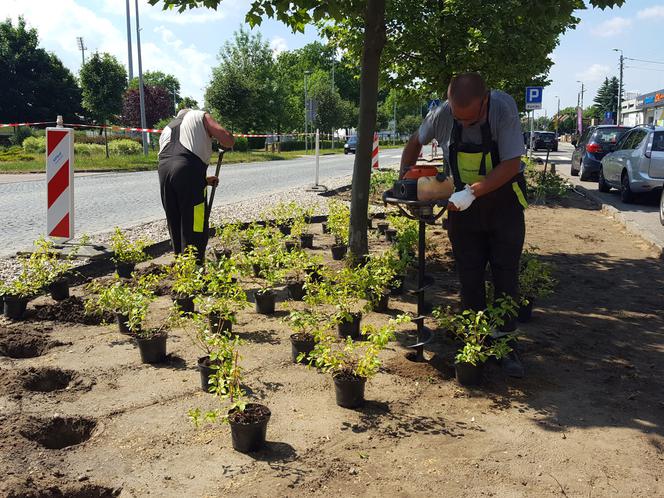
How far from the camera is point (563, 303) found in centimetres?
551

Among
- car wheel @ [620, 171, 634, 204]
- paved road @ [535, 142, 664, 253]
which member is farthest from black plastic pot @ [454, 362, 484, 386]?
car wheel @ [620, 171, 634, 204]

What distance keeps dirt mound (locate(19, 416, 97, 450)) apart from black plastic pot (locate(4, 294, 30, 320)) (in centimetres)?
202

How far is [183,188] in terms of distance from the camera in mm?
5297

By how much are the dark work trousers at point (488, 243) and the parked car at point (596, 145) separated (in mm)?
15719

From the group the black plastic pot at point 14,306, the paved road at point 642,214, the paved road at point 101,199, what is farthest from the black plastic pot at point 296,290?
the paved road at point 642,214

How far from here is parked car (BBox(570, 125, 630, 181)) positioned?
18.2m

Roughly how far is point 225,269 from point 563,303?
10.3ft

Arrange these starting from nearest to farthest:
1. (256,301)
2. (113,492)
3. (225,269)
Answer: (113,492) < (225,269) < (256,301)

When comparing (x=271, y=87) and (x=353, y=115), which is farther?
(x=353, y=115)

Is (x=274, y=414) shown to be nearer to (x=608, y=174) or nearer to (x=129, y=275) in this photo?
(x=129, y=275)

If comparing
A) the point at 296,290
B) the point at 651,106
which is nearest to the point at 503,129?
the point at 296,290

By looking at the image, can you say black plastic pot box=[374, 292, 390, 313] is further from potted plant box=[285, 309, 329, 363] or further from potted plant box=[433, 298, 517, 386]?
potted plant box=[433, 298, 517, 386]

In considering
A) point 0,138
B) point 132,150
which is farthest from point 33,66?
point 132,150

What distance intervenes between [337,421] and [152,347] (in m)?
1.50
